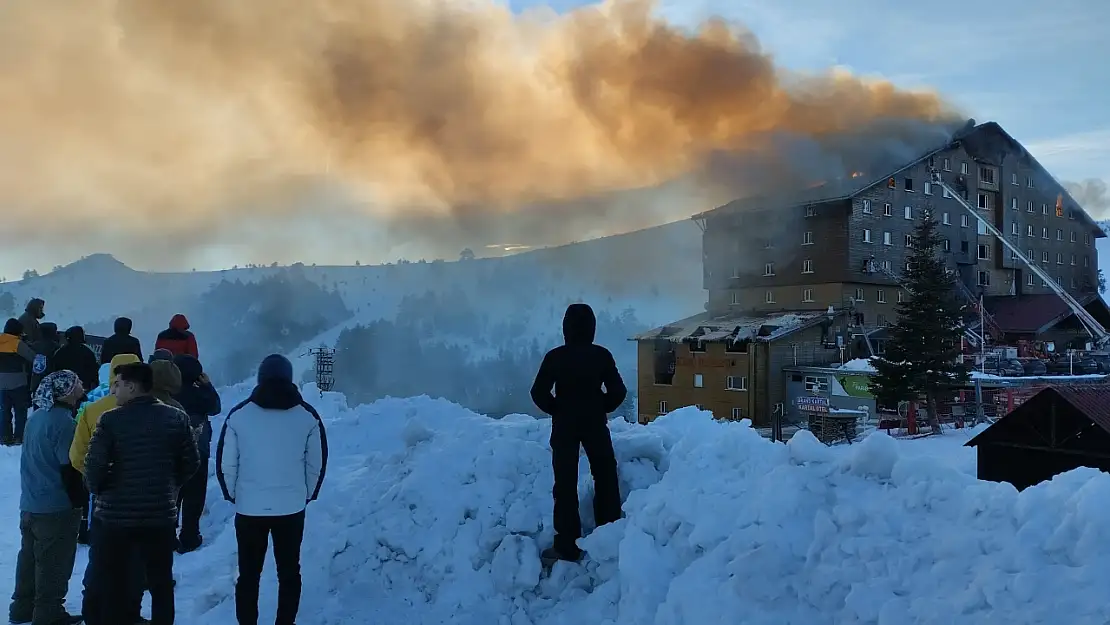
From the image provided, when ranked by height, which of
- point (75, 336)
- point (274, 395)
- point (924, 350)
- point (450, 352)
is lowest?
point (450, 352)

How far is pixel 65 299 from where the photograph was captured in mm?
95375

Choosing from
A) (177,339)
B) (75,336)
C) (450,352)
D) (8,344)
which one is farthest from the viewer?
(450,352)

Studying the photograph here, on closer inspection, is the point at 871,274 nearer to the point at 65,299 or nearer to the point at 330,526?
the point at 330,526

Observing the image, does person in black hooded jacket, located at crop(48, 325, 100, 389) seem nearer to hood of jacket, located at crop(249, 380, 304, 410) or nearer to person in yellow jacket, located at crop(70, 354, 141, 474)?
person in yellow jacket, located at crop(70, 354, 141, 474)

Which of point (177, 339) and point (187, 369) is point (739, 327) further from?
point (187, 369)

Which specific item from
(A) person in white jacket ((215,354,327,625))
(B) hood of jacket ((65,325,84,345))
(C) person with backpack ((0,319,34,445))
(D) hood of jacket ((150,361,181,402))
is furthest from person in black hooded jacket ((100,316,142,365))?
(A) person in white jacket ((215,354,327,625))

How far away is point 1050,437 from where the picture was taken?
436 inches

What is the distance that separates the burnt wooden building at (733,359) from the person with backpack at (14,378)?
23.3 metres

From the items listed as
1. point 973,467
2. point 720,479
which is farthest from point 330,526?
point 973,467

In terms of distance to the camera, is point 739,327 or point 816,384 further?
point 739,327

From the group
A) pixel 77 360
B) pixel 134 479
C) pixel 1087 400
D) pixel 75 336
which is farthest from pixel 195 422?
pixel 1087 400

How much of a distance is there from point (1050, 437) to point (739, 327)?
76.9 feet

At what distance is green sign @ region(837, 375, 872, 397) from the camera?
29188mm

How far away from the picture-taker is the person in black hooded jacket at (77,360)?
8.88m
